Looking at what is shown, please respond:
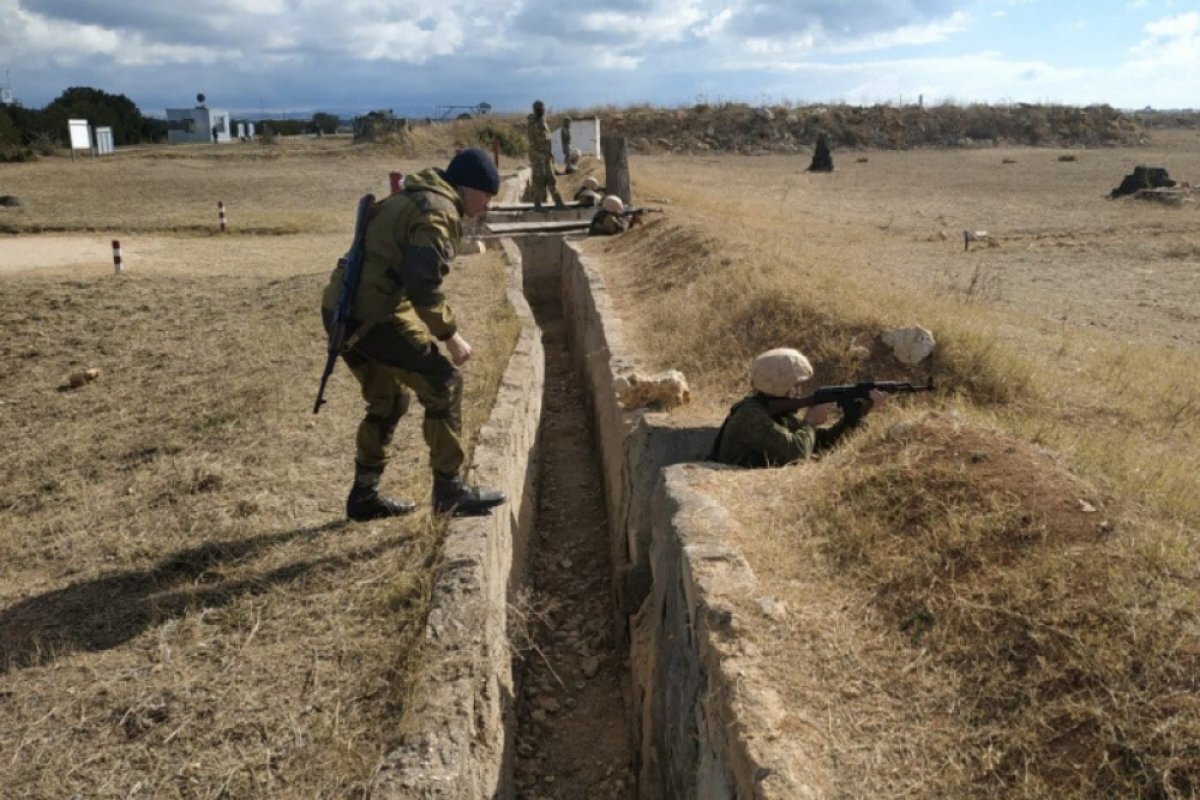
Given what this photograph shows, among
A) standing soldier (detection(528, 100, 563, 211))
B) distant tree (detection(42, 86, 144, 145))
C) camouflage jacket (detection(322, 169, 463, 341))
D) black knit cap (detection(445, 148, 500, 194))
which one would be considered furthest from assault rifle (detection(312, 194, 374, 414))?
distant tree (detection(42, 86, 144, 145))

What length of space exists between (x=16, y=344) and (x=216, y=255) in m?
5.49

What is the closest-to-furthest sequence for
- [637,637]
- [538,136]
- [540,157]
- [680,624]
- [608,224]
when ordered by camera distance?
1. [680,624]
2. [637,637]
3. [608,224]
4. [538,136]
5. [540,157]

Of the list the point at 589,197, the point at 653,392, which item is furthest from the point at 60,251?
the point at 653,392

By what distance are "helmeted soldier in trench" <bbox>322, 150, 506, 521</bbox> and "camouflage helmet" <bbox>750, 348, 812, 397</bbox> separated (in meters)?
1.37

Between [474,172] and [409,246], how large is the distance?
0.50 metres

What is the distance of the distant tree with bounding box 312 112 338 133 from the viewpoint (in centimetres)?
5981

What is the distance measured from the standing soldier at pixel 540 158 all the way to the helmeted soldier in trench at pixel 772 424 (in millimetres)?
11238

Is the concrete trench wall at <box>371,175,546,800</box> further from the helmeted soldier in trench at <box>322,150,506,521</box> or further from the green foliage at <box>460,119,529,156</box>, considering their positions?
the green foliage at <box>460,119,529,156</box>

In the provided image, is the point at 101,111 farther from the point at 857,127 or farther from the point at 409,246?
the point at 409,246

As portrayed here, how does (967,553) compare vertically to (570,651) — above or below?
above

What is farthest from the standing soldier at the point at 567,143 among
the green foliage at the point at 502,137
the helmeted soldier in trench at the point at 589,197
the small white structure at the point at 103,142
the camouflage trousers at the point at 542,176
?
the small white structure at the point at 103,142

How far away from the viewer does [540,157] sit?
15.5m

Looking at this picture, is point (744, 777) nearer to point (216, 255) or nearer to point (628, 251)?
point (628, 251)

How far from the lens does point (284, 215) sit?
1966 centimetres
